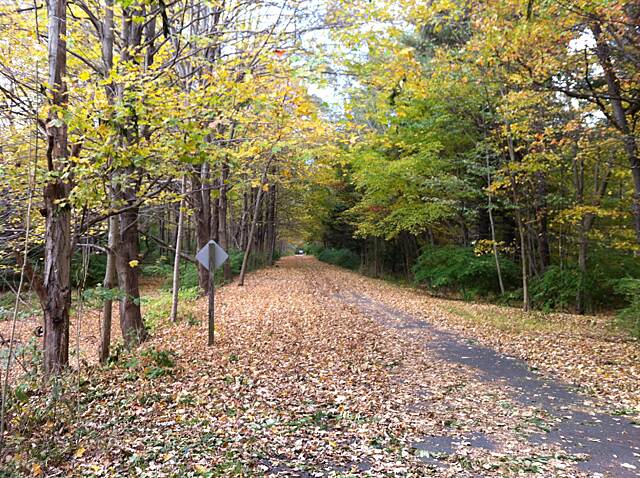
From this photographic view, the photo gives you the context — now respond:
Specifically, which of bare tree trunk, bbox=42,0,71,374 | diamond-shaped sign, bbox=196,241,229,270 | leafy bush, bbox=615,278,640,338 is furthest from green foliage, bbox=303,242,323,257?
bare tree trunk, bbox=42,0,71,374

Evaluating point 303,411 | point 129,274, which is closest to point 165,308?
point 129,274

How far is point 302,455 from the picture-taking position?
398 centimetres

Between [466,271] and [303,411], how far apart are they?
42.5 feet

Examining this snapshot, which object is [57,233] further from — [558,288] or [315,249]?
[315,249]

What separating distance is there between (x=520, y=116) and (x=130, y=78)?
1073cm

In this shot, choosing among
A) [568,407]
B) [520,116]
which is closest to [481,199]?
[520,116]

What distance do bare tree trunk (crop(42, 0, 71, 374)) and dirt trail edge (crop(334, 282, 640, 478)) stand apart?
4.60m

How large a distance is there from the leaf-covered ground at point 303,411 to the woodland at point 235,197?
0.04 m

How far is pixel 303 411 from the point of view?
5.04 metres

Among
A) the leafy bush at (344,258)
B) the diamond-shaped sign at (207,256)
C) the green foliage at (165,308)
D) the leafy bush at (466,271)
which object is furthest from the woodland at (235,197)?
the leafy bush at (344,258)

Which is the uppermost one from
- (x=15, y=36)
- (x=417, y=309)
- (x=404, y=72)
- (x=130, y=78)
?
(x=15, y=36)

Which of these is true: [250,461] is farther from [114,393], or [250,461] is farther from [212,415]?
[114,393]

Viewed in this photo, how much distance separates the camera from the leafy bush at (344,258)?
34.2 meters

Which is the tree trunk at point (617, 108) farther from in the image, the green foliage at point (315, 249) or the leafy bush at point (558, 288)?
the green foliage at point (315, 249)
